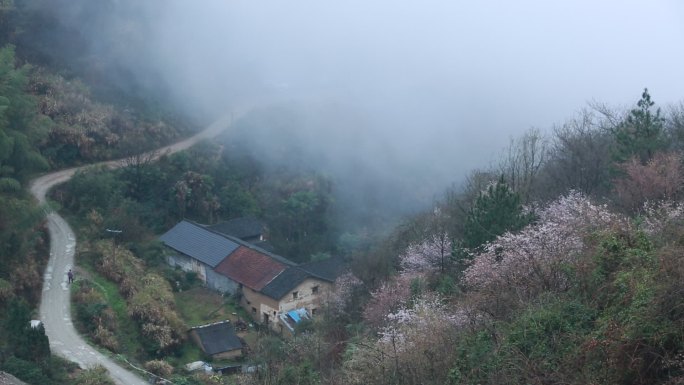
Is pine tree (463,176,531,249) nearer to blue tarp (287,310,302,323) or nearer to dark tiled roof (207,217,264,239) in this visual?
blue tarp (287,310,302,323)

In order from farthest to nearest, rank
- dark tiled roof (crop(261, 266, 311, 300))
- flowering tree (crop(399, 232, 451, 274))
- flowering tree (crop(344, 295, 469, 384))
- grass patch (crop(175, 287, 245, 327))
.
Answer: dark tiled roof (crop(261, 266, 311, 300)) → grass patch (crop(175, 287, 245, 327)) → flowering tree (crop(399, 232, 451, 274)) → flowering tree (crop(344, 295, 469, 384))

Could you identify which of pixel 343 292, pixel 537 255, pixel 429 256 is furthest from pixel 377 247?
pixel 537 255

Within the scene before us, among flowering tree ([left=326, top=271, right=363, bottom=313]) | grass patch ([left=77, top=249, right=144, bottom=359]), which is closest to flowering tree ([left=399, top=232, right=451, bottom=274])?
flowering tree ([left=326, top=271, right=363, bottom=313])

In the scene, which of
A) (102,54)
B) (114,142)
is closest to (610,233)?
(114,142)

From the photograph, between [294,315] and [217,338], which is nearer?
[217,338]

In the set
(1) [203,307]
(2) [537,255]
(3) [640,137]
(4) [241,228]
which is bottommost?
(2) [537,255]

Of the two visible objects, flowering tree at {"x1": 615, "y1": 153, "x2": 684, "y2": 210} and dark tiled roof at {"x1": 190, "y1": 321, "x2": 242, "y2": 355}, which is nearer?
flowering tree at {"x1": 615, "y1": 153, "x2": 684, "y2": 210}

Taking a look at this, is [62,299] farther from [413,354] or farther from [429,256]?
[413,354]
